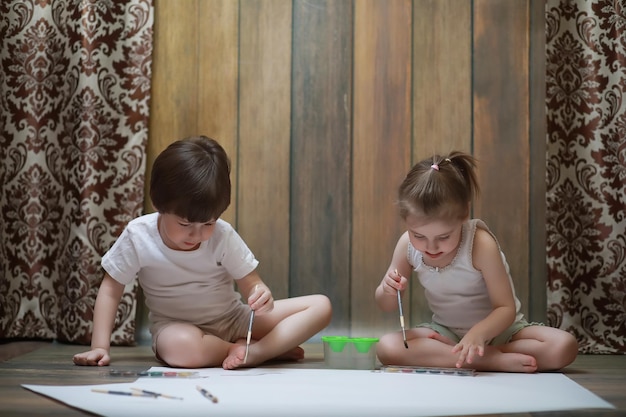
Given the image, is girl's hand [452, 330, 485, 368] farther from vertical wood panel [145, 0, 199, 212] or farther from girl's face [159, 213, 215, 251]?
vertical wood panel [145, 0, 199, 212]

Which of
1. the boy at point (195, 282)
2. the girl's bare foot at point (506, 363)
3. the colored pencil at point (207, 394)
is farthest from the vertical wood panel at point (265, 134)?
the colored pencil at point (207, 394)

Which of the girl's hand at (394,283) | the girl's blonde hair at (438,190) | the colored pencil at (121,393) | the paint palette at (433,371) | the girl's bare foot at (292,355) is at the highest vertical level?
the girl's blonde hair at (438,190)

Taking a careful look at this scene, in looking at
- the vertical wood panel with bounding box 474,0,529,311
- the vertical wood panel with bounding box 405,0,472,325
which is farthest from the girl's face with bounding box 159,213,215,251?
the vertical wood panel with bounding box 474,0,529,311

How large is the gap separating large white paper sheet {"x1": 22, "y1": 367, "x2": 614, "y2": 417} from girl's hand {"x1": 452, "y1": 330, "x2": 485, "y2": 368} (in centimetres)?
4

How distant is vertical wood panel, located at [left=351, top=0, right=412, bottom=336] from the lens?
96.7 inches

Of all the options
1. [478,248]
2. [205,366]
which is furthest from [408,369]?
[205,366]

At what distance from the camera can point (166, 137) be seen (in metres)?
2.47

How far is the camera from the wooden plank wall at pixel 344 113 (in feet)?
8.05

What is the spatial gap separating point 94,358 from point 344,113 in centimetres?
106

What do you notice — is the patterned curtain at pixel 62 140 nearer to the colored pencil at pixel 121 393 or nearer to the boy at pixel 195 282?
the boy at pixel 195 282

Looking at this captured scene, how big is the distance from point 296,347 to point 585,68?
1143 millimetres

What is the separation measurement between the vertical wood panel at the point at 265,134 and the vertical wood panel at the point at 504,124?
57 cm

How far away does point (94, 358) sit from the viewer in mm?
1826

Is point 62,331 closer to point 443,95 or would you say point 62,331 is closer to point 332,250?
point 332,250
